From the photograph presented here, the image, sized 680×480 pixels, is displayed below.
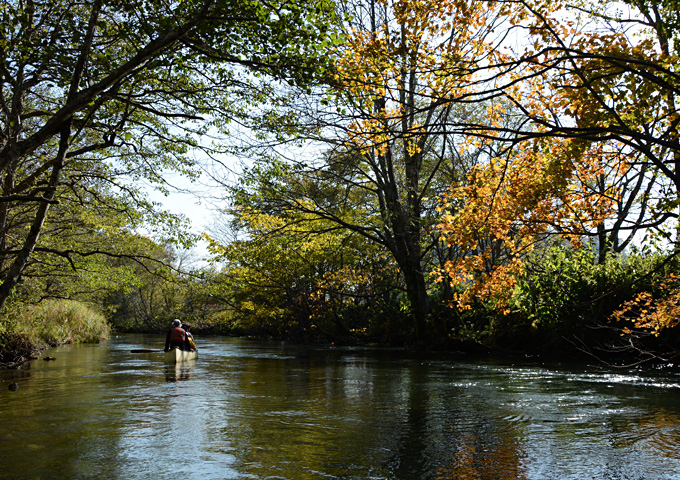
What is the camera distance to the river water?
16.6ft

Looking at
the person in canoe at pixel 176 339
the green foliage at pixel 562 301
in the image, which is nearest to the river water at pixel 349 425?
the green foliage at pixel 562 301

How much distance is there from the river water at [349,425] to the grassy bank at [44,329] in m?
3.20

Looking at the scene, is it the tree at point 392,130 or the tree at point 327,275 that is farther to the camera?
the tree at point 327,275

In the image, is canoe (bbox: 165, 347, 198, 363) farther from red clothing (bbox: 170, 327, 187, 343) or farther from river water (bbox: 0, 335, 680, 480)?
river water (bbox: 0, 335, 680, 480)

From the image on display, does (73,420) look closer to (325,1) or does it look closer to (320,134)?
(325,1)

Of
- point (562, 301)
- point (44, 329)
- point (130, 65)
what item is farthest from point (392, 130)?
point (44, 329)

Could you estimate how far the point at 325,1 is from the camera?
732 centimetres

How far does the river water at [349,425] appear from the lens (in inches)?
199

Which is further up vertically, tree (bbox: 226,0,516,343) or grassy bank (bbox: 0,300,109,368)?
tree (bbox: 226,0,516,343)

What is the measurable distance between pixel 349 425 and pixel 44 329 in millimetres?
19362

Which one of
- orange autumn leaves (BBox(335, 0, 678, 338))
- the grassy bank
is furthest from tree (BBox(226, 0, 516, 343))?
the grassy bank

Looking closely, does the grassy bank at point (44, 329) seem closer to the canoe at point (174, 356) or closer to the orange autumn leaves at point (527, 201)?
the canoe at point (174, 356)

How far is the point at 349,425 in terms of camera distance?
703 cm

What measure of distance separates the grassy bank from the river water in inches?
126
